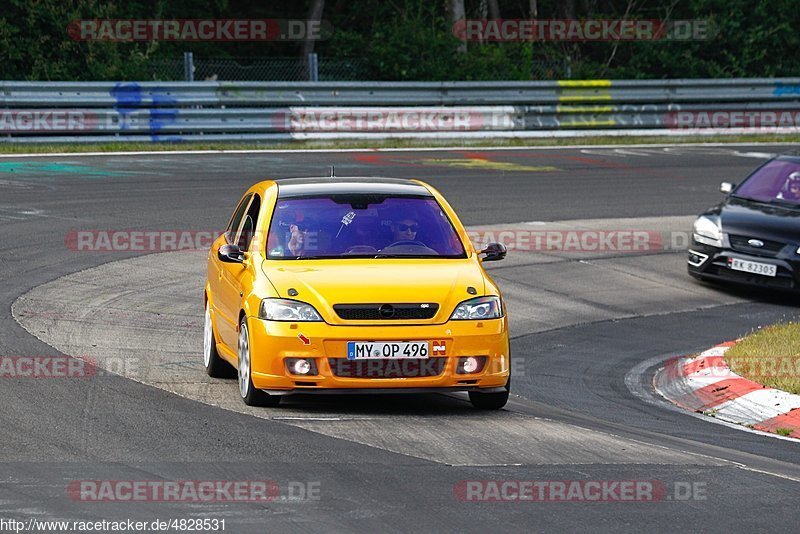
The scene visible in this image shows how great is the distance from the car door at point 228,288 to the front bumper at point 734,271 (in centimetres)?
661

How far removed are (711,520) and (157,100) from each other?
2023cm

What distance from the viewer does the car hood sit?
8742 millimetres

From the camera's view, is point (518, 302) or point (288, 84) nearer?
point (518, 302)

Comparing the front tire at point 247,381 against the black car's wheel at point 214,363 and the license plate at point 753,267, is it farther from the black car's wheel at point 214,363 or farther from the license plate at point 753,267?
the license plate at point 753,267

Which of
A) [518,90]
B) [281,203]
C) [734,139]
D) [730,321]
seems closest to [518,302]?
→ [730,321]

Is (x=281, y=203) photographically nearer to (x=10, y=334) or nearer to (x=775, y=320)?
(x=10, y=334)

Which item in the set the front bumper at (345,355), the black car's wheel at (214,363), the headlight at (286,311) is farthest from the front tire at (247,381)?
the black car's wheel at (214,363)

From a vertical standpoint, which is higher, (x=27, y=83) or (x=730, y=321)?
(x=27, y=83)

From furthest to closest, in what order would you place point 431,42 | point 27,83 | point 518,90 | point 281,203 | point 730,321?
point 431,42
point 518,90
point 27,83
point 730,321
point 281,203

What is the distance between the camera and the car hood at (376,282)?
Result: 874 centimetres

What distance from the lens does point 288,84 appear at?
87.8ft

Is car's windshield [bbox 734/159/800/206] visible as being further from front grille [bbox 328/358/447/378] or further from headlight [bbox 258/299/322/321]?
headlight [bbox 258/299/322/321]

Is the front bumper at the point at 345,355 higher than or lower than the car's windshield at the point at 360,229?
lower

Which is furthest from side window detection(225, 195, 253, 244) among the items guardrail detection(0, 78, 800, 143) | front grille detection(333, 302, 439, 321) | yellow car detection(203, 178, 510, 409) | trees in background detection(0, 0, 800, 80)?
trees in background detection(0, 0, 800, 80)
